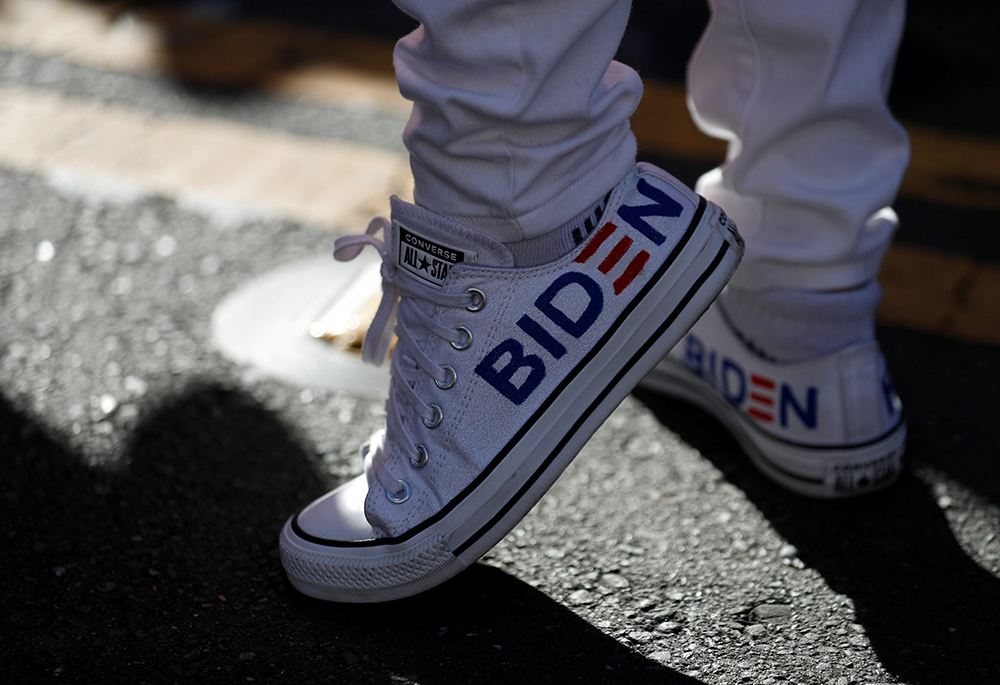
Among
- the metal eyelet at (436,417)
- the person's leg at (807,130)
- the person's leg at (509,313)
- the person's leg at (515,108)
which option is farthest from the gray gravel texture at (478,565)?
the person's leg at (515,108)

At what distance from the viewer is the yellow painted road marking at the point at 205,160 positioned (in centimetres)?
215

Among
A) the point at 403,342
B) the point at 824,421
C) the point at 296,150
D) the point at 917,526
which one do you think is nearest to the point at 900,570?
the point at 917,526

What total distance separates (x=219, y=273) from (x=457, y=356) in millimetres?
946

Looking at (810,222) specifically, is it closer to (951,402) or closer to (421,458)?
(951,402)

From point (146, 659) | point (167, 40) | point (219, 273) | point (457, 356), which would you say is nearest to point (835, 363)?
point (457, 356)

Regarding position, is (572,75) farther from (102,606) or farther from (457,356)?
(102,606)

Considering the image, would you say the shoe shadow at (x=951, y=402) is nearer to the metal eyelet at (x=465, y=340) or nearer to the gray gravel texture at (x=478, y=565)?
the gray gravel texture at (x=478, y=565)

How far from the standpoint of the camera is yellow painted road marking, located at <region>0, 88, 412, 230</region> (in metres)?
2.15

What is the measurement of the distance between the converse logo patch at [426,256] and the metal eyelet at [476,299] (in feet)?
0.11

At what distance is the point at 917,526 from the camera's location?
1.29 metres

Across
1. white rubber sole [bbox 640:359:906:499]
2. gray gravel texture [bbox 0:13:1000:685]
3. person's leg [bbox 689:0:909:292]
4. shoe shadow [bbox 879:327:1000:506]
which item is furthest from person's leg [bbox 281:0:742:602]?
shoe shadow [bbox 879:327:1000:506]

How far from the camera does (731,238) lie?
3.80 feet

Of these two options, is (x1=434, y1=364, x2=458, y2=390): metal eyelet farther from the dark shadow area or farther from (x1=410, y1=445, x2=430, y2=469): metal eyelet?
the dark shadow area

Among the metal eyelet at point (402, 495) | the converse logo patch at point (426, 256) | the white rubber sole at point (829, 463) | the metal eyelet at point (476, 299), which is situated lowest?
the white rubber sole at point (829, 463)
